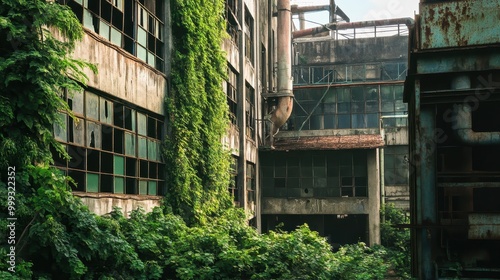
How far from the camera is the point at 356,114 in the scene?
3444 centimetres

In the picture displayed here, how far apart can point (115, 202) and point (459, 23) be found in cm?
773

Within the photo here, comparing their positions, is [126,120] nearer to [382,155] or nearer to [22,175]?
[22,175]

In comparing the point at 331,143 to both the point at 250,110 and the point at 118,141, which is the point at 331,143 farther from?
the point at 118,141

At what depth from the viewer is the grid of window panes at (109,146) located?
35.7 ft

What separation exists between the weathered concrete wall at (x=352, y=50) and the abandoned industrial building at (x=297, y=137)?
→ 35.0 ft

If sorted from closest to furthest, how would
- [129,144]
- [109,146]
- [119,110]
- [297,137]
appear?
[109,146] → [119,110] → [129,144] → [297,137]

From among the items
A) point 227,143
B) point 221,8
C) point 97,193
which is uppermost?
point 221,8

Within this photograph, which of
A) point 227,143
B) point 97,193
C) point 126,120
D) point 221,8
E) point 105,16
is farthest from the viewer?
point 227,143

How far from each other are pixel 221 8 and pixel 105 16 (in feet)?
23.4

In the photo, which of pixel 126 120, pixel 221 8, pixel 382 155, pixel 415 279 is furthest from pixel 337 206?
pixel 415 279

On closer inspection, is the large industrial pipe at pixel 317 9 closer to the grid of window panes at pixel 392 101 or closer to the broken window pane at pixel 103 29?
the grid of window panes at pixel 392 101

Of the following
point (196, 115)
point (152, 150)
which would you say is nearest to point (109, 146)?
point (152, 150)

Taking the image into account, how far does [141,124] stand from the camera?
14.1m

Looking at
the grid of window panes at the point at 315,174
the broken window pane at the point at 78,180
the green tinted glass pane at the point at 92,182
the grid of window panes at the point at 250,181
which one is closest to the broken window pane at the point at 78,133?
the broken window pane at the point at 78,180
